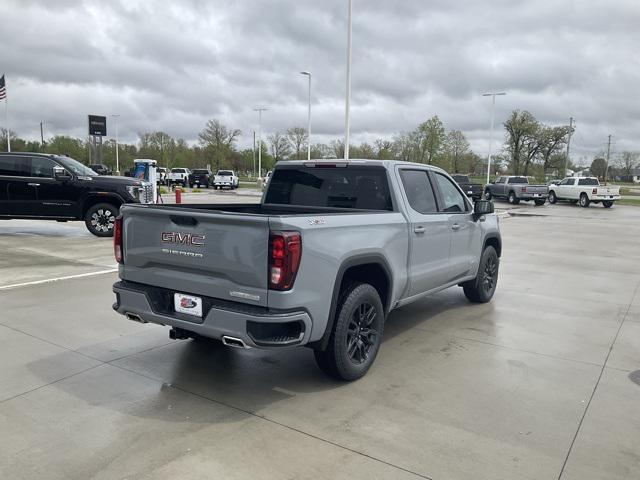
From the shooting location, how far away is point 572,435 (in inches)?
136

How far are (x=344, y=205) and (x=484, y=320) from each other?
2388 mm

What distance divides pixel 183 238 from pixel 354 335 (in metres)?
1.57

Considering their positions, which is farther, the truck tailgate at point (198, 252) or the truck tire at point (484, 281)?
the truck tire at point (484, 281)

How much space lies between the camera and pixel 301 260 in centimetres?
351

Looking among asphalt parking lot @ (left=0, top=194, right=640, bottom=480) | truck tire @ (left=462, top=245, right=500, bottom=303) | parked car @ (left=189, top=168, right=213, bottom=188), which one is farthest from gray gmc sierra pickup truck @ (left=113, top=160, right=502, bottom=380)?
parked car @ (left=189, top=168, right=213, bottom=188)

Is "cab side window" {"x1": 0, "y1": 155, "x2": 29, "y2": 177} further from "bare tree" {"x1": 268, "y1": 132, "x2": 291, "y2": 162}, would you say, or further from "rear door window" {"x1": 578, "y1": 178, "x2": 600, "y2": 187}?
"bare tree" {"x1": 268, "y1": 132, "x2": 291, "y2": 162}

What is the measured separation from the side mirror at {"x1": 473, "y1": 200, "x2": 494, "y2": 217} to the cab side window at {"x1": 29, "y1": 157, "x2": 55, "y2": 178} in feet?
33.0

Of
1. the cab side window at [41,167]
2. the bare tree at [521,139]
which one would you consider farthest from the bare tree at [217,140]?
the cab side window at [41,167]

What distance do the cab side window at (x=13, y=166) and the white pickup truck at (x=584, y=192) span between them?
100.0 feet

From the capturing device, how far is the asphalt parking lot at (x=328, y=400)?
3068 millimetres

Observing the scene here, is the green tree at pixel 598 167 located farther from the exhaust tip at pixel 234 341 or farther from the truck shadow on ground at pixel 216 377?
the exhaust tip at pixel 234 341

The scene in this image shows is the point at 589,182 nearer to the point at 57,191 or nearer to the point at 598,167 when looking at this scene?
the point at 57,191

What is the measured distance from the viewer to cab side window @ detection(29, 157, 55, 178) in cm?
1198

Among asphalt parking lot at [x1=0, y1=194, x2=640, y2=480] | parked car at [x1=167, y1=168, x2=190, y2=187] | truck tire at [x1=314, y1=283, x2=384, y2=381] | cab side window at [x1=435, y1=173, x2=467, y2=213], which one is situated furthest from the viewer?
parked car at [x1=167, y1=168, x2=190, y2=187]
